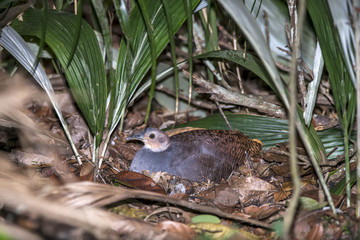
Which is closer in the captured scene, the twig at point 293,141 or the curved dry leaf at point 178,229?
the twig at point 293,141

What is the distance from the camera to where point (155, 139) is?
137 inches

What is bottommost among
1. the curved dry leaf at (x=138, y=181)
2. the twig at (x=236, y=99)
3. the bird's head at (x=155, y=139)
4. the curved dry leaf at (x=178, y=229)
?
the curved dry leaf at (x=178, y=229)

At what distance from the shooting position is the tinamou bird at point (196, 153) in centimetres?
326

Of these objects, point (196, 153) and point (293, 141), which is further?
point (196, 153)

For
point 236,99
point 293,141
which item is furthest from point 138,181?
point 293,141

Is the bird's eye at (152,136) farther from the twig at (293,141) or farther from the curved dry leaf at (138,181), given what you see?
the twig at (293,141)

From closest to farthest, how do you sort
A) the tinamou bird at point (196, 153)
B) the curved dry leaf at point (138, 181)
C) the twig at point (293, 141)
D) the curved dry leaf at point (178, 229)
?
the twig at point (293, 141) → the curved dry leaf at point (178, 229) → the curved dry leaf at point (138, 181) → the tinamou bird at point (196, 153)

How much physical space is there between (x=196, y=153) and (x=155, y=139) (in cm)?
37

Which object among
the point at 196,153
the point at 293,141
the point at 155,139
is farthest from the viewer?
the point at 155,139

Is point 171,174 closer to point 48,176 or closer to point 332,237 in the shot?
point 48,176

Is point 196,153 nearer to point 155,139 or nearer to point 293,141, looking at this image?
point 155,139

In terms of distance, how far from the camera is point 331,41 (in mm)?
2270

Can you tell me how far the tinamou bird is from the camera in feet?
10.7

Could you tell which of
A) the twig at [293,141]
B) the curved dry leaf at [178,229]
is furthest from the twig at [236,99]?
the twig at [293,141]
